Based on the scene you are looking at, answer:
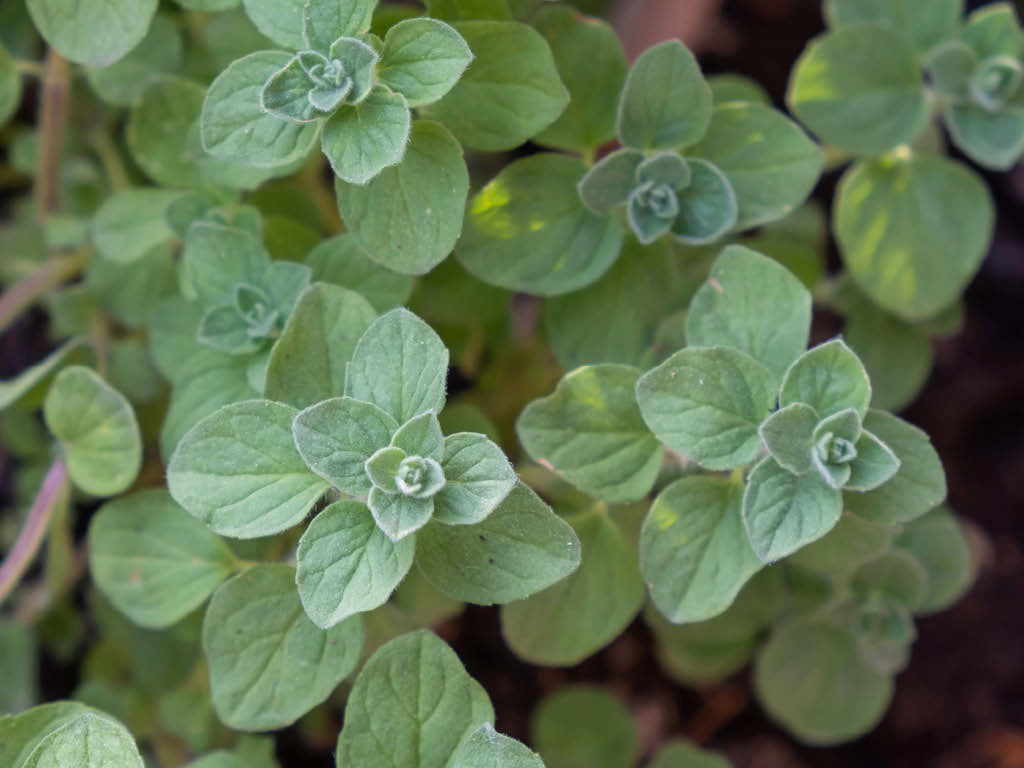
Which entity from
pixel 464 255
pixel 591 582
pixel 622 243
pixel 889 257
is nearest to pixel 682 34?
pixel 889 257

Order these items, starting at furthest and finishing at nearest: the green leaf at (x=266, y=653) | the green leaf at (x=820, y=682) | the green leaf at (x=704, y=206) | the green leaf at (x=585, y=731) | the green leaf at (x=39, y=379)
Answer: the green leaf at (x=585, y=731) → the green leaf at (x=820, y=682) → the green leaf at (x=39, y=379) → the green leaf at (x=704, y=206) → the green leaf at (x=266, y=653)

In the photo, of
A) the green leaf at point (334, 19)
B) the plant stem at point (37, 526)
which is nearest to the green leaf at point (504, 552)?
the green leaf at point (334, 19)

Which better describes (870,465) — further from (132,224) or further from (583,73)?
(132,224)

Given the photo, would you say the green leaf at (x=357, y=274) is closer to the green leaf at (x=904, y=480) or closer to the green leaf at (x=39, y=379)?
the green leaf at (x=39, y=379)

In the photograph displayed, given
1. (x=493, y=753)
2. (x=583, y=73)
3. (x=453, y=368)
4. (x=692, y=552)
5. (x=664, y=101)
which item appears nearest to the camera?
(x=493, y=753)

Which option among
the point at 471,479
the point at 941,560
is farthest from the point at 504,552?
the point at 941,560

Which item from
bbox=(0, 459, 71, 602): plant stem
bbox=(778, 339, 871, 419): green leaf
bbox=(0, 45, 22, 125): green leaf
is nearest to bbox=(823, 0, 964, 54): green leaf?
bbox=(778, 339, 871, 419): green leaf
